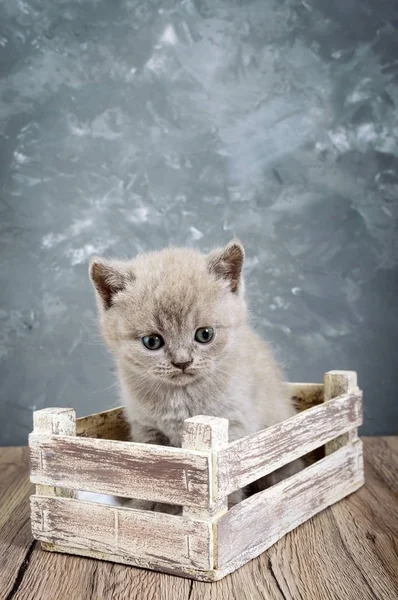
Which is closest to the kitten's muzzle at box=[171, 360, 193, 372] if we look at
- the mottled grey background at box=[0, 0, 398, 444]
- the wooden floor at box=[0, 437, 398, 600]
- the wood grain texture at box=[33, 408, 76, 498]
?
the wood grain texture at box=[33, 408, 76, 498]

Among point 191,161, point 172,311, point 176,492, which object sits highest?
point 191,161

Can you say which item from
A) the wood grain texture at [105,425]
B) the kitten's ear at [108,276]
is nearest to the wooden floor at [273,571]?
the wood grain texture at [105,425]

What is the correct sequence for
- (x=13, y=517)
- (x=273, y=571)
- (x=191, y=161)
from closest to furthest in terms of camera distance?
(x=273, y=571)
(x=13, y=517)
(x=191, y=161)

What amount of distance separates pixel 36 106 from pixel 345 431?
1431 mm

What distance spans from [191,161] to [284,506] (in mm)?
1285

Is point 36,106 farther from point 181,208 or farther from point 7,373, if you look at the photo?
point 7,373

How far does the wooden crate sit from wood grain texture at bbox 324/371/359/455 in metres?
0.18

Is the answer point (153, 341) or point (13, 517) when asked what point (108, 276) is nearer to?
point (153, 341)

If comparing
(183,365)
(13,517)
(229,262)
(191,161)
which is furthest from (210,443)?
(191,161)

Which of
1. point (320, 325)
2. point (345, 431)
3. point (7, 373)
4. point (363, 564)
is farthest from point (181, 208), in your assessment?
point (363, 564)

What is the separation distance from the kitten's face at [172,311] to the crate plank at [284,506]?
28 cm

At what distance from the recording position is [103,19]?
7.52 feet

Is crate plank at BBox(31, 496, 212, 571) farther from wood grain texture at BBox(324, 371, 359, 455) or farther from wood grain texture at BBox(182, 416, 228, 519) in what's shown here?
wood grain texture at BBox(324, 371, 359, 455)

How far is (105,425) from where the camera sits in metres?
1.77
